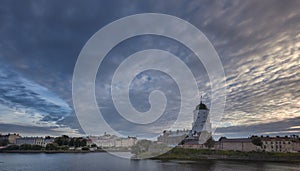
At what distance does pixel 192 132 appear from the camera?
110 metres

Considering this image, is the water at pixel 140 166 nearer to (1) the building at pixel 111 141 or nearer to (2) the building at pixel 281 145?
(2) the building at pixel 281 145

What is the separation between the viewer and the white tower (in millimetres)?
106244

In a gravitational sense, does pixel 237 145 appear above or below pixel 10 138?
above

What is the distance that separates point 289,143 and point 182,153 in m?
40.2

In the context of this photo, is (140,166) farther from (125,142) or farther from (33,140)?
(125,142)

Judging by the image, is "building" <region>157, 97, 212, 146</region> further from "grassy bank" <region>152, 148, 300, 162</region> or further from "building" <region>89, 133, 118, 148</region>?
"building" <region>89, 133, 118, 148</region>

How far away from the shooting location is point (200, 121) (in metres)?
110

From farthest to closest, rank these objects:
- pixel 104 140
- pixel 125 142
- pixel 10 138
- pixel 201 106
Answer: pixel 125 142 < pixel 104 140 < pixel 10 138 < pixel 201 106

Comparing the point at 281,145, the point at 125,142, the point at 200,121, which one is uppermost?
the point at 200,121

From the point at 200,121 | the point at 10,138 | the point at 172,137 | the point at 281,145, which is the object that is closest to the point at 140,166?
the point at 281,145

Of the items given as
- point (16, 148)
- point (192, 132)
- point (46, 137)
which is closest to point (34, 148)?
point (16, 148)

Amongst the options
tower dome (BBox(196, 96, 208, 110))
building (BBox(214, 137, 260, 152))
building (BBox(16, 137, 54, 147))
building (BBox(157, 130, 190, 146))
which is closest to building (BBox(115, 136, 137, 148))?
building (BBox(16, 137, 54, 147))

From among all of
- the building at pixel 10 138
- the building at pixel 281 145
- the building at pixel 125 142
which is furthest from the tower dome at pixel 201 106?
the building at pixel 10 138

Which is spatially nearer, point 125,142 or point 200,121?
point 200,121
